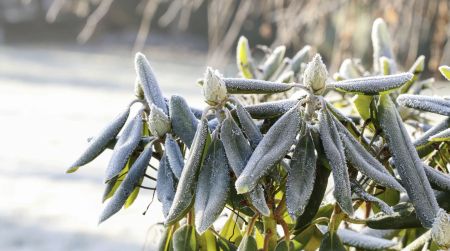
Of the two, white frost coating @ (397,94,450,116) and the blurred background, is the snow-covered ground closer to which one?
the blurred background

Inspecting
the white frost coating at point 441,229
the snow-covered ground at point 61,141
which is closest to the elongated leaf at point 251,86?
the white frost coating at point 441,229

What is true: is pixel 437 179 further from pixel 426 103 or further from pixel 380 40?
pixel 380 40

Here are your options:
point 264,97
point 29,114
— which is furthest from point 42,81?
point 264,97

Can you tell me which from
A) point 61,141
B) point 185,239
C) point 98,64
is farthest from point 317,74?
point 98,64

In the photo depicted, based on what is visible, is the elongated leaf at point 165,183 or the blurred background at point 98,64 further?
the blurred background at point 98,64

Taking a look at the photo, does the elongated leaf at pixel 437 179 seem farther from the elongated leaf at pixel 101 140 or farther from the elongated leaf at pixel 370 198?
the elongated leaf at pixel 101 140

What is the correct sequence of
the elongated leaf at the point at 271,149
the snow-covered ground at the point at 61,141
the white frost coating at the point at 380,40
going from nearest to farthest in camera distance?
the elongated leaf at the point at 271,149, the white frost coating at the point at 380,40, the snow-covered ground at the point at 61,141

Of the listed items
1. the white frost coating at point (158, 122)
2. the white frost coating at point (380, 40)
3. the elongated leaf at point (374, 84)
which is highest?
the white frost coating at point (380, 40)
